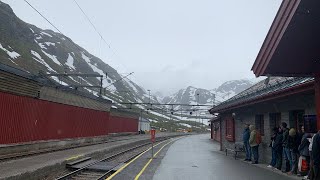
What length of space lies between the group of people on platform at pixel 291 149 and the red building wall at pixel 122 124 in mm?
37354

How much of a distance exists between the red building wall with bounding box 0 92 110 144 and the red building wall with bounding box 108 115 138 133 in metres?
15.5

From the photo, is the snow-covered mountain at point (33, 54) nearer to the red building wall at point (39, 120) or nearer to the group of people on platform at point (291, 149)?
the red building wall at point (39, 120)

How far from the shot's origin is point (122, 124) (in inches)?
2357

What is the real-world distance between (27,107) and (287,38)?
706 inches

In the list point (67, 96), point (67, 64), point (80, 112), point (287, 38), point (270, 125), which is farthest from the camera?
point (67, 64)

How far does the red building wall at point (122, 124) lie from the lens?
175 ft

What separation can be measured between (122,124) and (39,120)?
3523cm

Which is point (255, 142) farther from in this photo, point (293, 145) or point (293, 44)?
point (293, 44)

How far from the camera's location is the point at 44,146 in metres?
25.5

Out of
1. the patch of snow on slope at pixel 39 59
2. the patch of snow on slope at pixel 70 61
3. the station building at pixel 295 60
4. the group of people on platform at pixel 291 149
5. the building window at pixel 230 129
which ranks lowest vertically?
the group of people on platform at pixel 291 149

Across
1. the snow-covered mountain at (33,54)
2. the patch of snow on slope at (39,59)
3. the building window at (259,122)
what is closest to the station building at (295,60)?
the building window at (259,122)

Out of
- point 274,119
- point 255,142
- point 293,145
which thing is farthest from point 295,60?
point 255,142

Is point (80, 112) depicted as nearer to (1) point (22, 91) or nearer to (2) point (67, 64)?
(1) point (22, 91)

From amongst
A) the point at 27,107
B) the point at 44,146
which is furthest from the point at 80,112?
the point at 27,107
